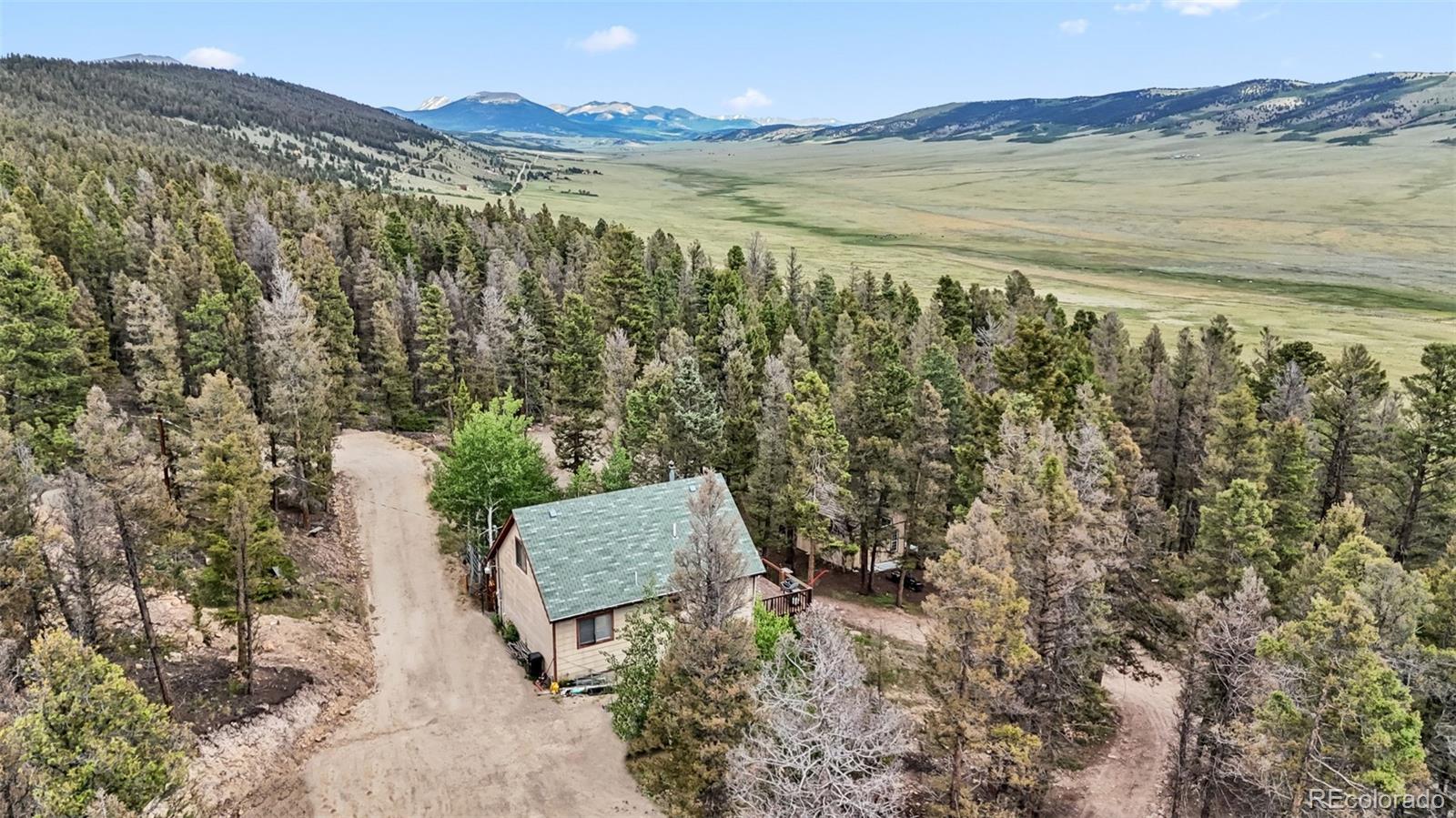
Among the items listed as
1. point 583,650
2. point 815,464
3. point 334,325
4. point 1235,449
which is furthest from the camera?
point 334,325

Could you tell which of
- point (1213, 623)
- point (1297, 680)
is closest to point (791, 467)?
point (1213, 623)

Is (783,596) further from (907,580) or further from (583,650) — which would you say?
(907,580)

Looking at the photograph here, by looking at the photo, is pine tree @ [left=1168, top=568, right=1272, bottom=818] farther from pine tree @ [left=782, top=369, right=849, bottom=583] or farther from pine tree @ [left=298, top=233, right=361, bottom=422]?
pine tree @ [left=298, top=233, right=361, bottom=422]

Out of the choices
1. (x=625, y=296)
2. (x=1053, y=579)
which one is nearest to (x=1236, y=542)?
(x=1053, y=579)

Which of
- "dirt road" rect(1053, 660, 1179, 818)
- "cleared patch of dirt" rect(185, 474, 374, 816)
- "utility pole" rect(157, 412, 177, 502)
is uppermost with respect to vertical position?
"utility pole" rect(157, 412, 177, 502)

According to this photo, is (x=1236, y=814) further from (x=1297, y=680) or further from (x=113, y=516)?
(x=113, y=516)

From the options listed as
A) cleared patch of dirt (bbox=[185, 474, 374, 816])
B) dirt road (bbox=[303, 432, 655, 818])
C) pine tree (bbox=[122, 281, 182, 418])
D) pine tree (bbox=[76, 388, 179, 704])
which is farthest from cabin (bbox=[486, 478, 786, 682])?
pine tree (bbox=[122, 281, 182, 418])
